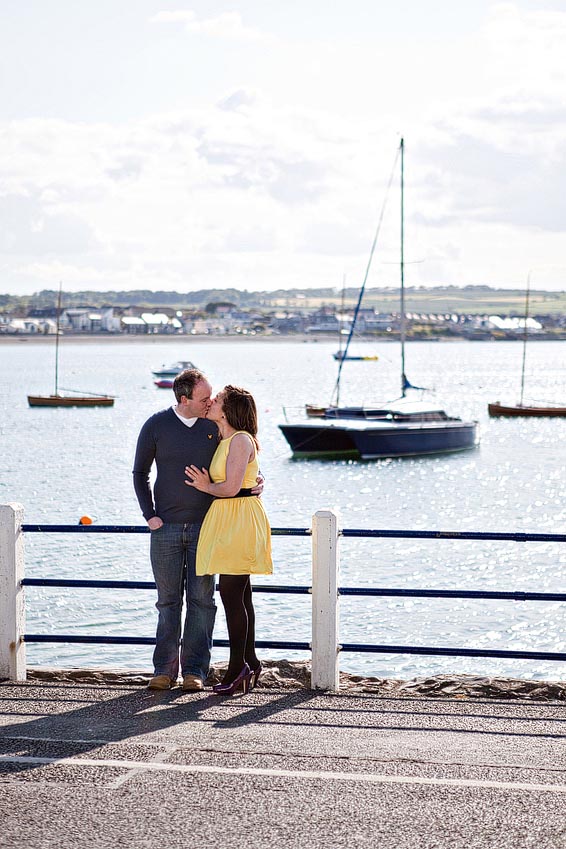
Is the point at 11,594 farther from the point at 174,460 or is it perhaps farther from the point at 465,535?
the point at 465,535

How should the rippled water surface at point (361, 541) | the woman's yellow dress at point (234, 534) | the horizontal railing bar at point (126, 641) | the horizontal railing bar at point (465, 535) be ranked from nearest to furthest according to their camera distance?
1. the woman's yellow dress at point (234, 534)
2. the horizontal railing bar at point (465, 535)
3. the horizontal railing bar at point (126, 641)
4. the rippled water surface at point (361, 541)

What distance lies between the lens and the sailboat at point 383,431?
49.6 meters

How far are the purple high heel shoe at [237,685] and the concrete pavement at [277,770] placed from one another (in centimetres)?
10

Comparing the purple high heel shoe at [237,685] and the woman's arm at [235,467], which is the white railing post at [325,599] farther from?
the woman's arm at [235,467]

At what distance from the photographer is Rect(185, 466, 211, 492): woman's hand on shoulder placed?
293 inches

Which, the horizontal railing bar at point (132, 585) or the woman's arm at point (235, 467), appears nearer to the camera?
the woman's arm at point (235, 467)

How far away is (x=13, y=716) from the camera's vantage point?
7082 mm

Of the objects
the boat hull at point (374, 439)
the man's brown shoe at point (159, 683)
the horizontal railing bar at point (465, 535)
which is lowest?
the boat hull at point (374, 439)

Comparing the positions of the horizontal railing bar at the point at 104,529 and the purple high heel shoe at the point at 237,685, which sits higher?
the horizontal railing bar at the point at 104,529

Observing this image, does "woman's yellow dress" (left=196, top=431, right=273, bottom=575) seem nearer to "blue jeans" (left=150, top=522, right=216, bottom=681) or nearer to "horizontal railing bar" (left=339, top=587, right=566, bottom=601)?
"blue jeans" (left=150, top=522, right=216, bottom=681)

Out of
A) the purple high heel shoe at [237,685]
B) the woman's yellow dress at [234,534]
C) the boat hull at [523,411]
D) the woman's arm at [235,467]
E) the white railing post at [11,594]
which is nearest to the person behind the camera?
the woman's arm at [235,467]

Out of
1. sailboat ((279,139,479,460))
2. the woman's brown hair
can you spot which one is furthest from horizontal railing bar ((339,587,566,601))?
sailboat ((279,139,479,460))

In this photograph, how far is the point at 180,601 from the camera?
7867 millimetres

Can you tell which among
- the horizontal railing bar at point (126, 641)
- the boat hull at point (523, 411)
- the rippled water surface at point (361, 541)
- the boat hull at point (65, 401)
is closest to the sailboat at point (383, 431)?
the rippled water surface at point (361, 541)
